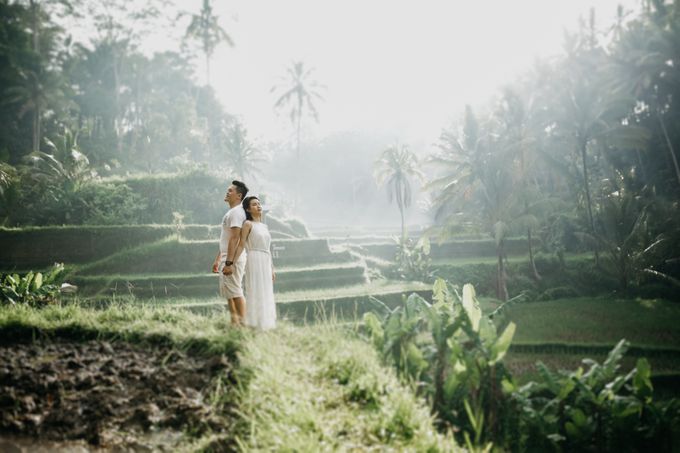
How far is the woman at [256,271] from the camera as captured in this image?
472 cm

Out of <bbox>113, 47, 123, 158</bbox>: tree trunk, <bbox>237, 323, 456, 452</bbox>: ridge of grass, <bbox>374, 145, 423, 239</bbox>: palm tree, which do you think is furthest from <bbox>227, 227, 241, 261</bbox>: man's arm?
<bbox>113, 47, 123, 158</bbox>: tree trunk

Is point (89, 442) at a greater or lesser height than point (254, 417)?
lesser

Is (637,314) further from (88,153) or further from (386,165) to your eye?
(88,153)

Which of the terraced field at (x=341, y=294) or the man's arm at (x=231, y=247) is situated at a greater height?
the man's arm at (x=231, y=247)

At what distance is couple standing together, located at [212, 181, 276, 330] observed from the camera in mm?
4723

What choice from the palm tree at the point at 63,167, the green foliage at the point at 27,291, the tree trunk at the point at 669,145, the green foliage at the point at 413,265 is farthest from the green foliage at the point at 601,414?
the tree trunk at the point at 669,145

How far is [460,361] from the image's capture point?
3824 millimetres

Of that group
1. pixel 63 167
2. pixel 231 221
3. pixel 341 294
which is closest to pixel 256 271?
pixel 231 221

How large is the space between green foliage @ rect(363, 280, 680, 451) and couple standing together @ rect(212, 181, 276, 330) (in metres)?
1.22

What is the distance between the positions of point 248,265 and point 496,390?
2893 millimetres

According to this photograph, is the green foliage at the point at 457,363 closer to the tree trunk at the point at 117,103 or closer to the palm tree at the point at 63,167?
the palm tree at the point at 63,167

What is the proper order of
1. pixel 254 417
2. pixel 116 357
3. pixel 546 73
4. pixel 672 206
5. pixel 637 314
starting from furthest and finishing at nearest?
pixel 546 73
pixel 672 206
pixel 637 314
pixel 116 357
pixel 254 417

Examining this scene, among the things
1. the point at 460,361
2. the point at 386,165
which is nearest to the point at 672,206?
the point at 386,165

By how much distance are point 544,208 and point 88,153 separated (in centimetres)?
2759
